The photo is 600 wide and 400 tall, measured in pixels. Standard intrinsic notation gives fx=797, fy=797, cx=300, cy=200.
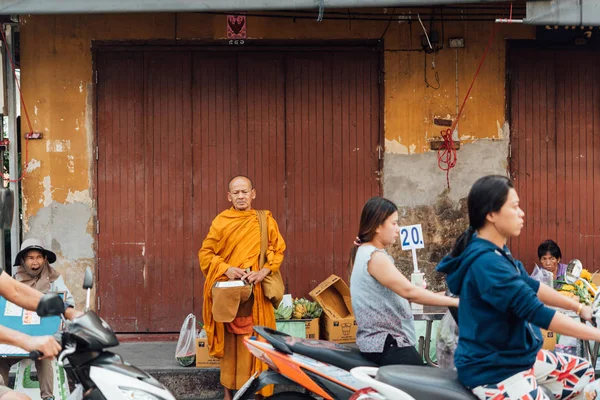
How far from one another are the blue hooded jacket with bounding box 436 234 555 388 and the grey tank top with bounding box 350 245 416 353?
3.14 ft

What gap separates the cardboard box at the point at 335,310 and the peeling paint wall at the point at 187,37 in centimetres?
113

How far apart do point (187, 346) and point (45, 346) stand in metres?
3.67

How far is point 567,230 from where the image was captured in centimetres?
805

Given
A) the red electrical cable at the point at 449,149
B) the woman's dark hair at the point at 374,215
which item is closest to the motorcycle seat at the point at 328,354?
the woman's dark hair at the point at 374,215

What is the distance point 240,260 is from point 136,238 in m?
1.88

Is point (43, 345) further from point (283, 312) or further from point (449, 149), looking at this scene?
point (449, 149)

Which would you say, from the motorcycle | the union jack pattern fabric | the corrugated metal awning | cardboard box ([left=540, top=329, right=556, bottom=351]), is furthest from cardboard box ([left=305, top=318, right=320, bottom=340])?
the union jack pattern fabric

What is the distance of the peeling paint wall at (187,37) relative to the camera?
7906 mm

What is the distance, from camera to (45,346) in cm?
337

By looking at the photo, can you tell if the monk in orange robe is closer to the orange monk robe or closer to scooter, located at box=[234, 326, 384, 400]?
the orange monk robe

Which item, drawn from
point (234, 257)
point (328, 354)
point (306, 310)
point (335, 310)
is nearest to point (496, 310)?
point (328, 354)

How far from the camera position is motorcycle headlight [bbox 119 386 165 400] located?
3451 mm

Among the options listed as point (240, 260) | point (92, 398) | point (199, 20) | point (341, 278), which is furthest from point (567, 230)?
point (92, 398)

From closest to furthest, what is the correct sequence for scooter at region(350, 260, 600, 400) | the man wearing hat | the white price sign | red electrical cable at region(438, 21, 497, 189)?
scooter at region(350, 260, 600, 400) → the man wearing hat → the white price sign → red electrical cable at region(438, 21, 497, 189)
